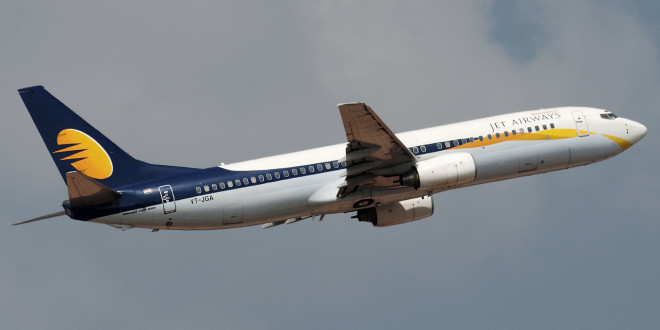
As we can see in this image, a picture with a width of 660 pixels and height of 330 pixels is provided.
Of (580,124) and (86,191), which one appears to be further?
(580,124)

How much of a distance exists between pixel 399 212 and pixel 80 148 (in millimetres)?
19156

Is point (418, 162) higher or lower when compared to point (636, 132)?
lower

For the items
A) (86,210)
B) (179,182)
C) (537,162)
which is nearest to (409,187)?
(537,162)

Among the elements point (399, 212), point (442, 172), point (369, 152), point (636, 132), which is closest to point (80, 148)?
point (369, 152)

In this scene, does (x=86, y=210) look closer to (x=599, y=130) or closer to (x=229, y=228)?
(x=229, y=228)

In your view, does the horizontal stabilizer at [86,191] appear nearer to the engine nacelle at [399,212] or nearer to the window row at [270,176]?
the window row at [270,176]

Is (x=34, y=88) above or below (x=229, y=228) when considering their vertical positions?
above

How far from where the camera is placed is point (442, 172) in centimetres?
6956

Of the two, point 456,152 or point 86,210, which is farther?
point 456,152

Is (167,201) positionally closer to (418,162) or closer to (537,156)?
(418,162)

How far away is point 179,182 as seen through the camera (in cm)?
6906

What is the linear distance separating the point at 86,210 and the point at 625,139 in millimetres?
33317

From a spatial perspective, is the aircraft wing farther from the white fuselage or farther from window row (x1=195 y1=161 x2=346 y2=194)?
window row (x1=195 y1=161 x2=346 y2=194)

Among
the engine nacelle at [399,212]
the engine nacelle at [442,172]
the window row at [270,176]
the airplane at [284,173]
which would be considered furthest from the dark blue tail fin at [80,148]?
the engine nacelle at [442,172]
